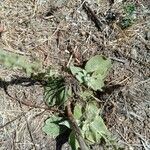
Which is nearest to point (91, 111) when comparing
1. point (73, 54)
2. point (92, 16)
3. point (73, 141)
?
point (73, 141)

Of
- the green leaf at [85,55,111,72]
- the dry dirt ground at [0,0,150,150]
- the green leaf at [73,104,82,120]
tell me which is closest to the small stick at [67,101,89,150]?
the green leaf at [73,104,82,120]

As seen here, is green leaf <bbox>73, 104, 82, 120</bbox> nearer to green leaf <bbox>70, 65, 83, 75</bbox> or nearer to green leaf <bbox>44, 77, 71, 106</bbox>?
green leaf <bbox>44, 77, 71, 106</bbox>

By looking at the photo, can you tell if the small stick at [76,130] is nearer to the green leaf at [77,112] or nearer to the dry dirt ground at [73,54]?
the green leaf at [77,112]

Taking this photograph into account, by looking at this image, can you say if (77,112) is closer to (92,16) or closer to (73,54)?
(73,54)

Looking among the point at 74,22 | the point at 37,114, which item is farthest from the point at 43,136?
the point at 74,22

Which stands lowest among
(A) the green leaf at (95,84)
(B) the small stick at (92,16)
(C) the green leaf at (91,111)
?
(C) the green leaf at (91,111)

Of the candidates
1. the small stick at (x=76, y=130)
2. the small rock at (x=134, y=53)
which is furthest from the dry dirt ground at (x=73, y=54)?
the small stick at (x=76, y=130)

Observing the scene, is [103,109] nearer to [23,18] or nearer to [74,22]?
[74,22]
